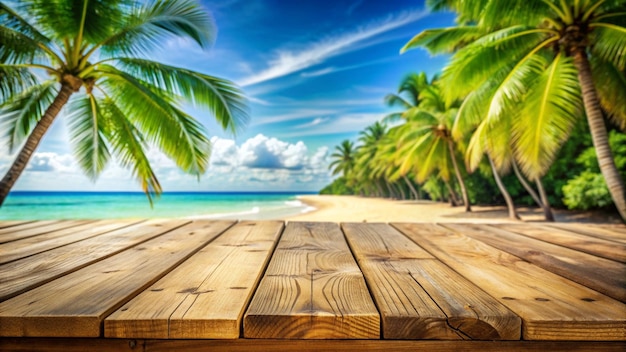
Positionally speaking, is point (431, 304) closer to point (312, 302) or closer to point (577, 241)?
point (312, 302)

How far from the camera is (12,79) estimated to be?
537 cm

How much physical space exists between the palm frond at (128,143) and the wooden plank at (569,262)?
19.2ft

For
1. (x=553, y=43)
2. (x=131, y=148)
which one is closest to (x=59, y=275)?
(x=131, y=148)

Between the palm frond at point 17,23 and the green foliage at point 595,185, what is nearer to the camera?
the palm frond at point 17,23

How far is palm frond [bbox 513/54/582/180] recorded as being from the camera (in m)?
5.39

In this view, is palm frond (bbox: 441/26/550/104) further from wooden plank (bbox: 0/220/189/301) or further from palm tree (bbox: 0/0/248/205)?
wooden plank (bbox: 0/220/189/301)

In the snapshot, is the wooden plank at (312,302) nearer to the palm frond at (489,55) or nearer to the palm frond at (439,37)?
the palm frond at (489,55)

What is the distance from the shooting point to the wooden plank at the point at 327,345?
806mm

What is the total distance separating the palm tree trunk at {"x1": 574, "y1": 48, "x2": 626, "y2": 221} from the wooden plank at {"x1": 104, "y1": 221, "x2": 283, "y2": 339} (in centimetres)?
626

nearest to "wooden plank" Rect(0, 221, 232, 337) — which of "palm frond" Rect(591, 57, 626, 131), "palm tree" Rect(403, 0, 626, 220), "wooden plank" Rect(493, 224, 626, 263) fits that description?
"wooden plank" Rect(493, 224, 626, 263)

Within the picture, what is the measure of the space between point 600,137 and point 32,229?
24.1ft

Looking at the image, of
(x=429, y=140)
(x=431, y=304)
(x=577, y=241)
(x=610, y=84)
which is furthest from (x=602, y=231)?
(x=429, y=140)

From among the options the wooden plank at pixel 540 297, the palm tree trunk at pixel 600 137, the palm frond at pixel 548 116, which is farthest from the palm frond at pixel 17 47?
the palm tree trunk at pixel 600 137

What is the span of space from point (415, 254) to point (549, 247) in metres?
0.78
